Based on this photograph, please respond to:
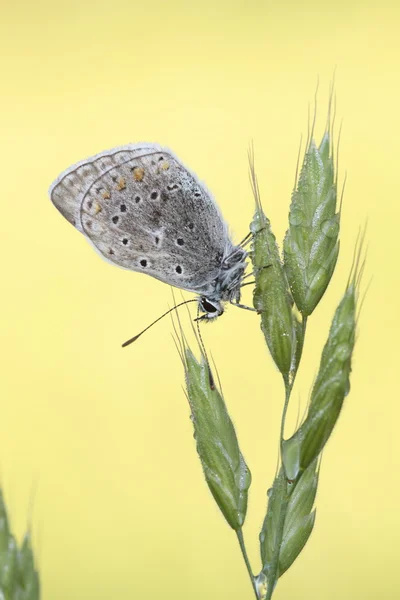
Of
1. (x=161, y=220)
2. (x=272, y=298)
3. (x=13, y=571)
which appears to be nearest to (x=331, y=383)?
(x=272, y=298)

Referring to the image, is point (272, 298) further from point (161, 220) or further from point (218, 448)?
point (161, 220)

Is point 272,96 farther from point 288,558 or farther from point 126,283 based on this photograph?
point 288,558

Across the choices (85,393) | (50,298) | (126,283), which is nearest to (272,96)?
(126,283)

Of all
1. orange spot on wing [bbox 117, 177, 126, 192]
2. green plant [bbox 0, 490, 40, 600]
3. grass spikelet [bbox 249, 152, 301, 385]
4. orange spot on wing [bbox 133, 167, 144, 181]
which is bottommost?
green plant [bbox 0, 490, 40, 600]


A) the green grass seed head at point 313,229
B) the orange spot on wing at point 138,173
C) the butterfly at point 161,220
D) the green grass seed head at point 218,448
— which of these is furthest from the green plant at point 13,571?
the orange spot on wing at point 138,173

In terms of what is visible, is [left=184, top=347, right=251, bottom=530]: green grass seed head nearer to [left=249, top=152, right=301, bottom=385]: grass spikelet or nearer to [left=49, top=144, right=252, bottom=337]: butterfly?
[left=249, top=152, right=301, bottom=385]: grass spikelet

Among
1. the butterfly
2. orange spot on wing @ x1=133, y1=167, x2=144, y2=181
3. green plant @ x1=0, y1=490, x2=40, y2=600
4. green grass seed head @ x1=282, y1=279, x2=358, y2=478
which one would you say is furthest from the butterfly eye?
green plant @ x1=0, y1=490, x2=40, y2=600

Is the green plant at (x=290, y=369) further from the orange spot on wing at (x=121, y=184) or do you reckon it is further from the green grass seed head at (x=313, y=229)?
the orange spot on wing at (x=121, y=184)
